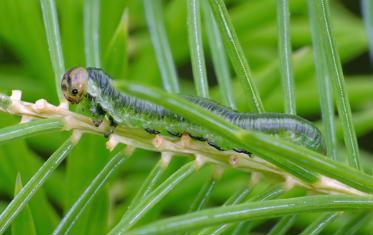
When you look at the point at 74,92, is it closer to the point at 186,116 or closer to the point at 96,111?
the point at 96,111

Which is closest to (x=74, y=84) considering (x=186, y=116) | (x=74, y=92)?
(x=74, y=92)

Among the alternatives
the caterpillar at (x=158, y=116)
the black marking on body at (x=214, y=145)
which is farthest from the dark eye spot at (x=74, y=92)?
the black marking on body at (x=214, y=145)

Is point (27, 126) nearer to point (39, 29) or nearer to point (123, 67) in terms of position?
point (123, 67)

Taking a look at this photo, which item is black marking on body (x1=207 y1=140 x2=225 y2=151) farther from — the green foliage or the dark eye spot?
the dark eye spot

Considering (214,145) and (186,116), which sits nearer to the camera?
(186,116)

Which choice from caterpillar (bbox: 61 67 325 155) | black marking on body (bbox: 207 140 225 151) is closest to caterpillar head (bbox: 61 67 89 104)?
caterpillar (bbox: 61 67 325 155)

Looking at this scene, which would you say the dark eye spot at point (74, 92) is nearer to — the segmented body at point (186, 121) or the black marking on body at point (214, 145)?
the segmented body at point (186, 121)
